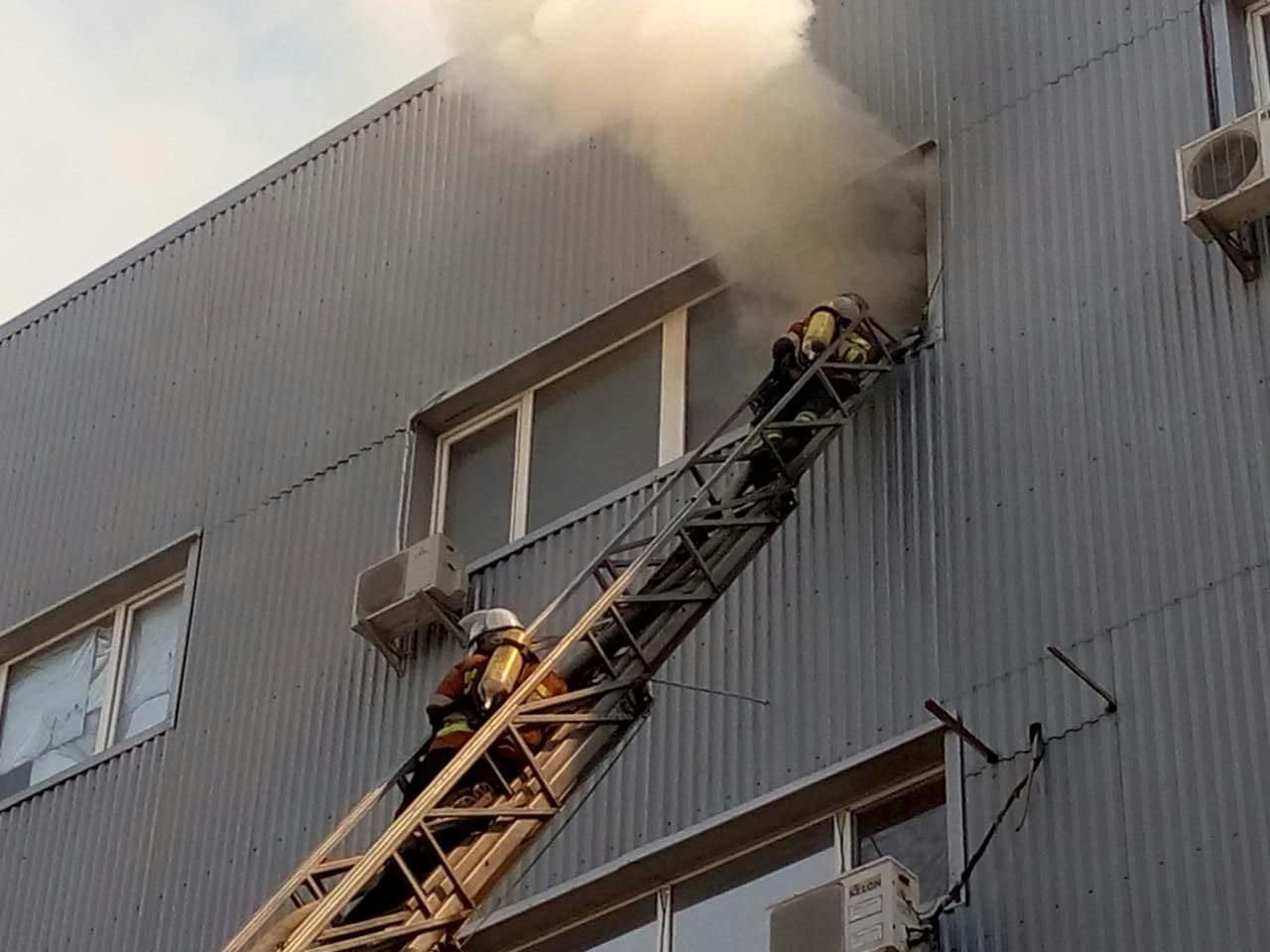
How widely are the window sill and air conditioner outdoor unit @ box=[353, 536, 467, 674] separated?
Result: 1.88 m

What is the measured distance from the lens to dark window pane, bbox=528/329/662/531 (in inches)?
543

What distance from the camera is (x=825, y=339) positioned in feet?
39.9

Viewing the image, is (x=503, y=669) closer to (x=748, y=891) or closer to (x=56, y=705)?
(x=748, y=891)

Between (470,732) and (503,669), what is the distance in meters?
0.33

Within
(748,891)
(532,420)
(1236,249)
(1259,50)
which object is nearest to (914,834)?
(748,891)

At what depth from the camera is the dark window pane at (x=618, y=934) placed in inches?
468

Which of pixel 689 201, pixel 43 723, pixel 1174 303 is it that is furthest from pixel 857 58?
pixel 43 723

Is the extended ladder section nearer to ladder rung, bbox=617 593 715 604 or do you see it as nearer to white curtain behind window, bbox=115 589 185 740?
ladder rung, bbox=617 593 715 604

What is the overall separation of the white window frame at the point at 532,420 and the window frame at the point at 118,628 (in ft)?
6.74

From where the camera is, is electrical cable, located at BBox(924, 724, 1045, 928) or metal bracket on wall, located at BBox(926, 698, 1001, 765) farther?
metal bracket on wall, located at BBox(926, 698, 1001, 765)

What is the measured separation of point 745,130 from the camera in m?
14.0

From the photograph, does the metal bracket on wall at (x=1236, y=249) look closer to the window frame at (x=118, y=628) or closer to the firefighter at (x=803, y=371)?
the firefighter at (x=803, y=371)

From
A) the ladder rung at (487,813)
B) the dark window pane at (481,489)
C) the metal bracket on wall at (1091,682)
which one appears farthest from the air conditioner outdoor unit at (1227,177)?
the dark window pane at (481,489)

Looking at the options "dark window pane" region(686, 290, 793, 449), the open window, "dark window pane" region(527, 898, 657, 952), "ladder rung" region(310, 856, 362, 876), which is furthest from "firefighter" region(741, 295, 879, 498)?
"ladder rung" region(310, 856, 362, 876)
